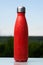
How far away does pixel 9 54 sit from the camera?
679 centimetres

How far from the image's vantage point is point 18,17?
1167mm

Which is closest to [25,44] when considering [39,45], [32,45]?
[32,45]

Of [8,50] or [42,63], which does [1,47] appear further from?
[42,63]

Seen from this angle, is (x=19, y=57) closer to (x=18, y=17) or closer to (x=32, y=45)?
(x=18, y=17)

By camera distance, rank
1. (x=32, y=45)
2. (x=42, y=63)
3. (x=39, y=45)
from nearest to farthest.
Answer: (x=42, y=63) < (x=32, y=45) < (x=39, y=45)

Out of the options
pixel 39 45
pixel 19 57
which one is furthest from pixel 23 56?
pixel 39 45

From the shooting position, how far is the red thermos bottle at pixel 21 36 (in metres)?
1.16

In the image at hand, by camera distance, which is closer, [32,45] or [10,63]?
[10,63]

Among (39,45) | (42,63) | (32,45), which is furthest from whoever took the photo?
(39,45)

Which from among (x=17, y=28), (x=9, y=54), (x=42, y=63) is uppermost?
(x=17, y=28)

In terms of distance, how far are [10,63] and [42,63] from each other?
127 mm

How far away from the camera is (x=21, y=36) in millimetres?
1157

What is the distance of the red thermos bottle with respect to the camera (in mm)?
1156

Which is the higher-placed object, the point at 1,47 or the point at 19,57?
the point at 19,57
